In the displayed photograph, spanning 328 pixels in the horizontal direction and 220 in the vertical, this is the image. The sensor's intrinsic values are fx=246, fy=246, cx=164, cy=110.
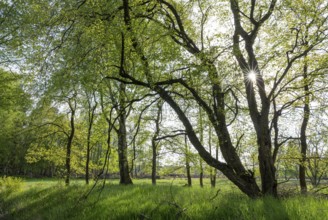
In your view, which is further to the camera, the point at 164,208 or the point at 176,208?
the point at 164,208

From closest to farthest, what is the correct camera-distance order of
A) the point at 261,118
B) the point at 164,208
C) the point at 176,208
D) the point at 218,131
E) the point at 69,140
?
the point at 176,208
the point at 164,208
the point at 261,118
the point at 218,131
the point at 69,140

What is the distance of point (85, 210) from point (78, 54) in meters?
4.27

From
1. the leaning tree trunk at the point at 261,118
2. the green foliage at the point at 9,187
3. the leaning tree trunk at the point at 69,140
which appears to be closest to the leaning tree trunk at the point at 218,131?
the leaning tree trunk at the point at 261,118

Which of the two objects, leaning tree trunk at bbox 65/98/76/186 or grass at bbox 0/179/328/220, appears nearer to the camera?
grass at bbox 0/179/328/220

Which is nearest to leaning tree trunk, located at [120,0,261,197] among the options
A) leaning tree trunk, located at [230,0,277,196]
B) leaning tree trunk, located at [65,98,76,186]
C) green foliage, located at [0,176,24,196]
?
leaning tree trunk, located at [230,0,277,196]

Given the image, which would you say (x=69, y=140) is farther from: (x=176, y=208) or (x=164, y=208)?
(x=176, y=208)

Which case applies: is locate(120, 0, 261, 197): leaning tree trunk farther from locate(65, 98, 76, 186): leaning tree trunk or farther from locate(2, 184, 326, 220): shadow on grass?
locate(65, 98, 76, 186): leaning tree trunk

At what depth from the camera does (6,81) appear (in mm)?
14789

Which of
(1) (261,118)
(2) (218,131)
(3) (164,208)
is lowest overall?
(3) (164,208)

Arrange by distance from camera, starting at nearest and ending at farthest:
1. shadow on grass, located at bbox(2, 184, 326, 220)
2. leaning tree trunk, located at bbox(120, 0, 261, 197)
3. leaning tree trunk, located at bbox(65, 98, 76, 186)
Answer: shadow on grass, located at bbox(2, 184, 326, 220)
leaning tree trunk, located at bbox(120, 0, 261, 197)
leaning tree trunk, located at bbox(65, 98, 76, 186)

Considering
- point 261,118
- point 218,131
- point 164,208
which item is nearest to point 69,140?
point 164,208

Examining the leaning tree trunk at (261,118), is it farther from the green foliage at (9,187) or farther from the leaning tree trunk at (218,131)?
the green foliage at (9,187)

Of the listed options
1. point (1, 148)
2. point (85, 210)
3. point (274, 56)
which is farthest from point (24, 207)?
point (1, 148)

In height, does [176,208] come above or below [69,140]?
below
